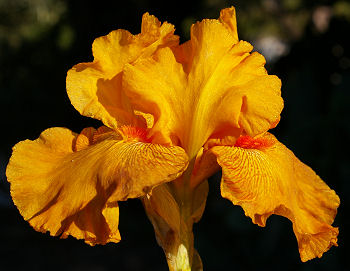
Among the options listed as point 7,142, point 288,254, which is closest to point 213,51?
point 288,254

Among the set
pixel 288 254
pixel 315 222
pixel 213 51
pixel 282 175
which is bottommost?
pixel 288 254

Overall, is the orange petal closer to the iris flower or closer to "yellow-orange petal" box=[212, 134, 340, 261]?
the iris flower

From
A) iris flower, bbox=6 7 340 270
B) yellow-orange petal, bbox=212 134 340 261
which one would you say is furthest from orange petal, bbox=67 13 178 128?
yellow-orange petal, bbox=212 134 340 261

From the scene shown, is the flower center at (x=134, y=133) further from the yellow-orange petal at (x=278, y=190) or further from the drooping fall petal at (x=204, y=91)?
the yellow-orange petal at (x=278, y=190)

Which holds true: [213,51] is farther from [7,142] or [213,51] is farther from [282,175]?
[7,142]

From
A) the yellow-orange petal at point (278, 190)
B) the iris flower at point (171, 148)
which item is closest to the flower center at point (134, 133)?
the iris flower at point (171, 148)

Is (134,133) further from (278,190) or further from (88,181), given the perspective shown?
(278,190)
